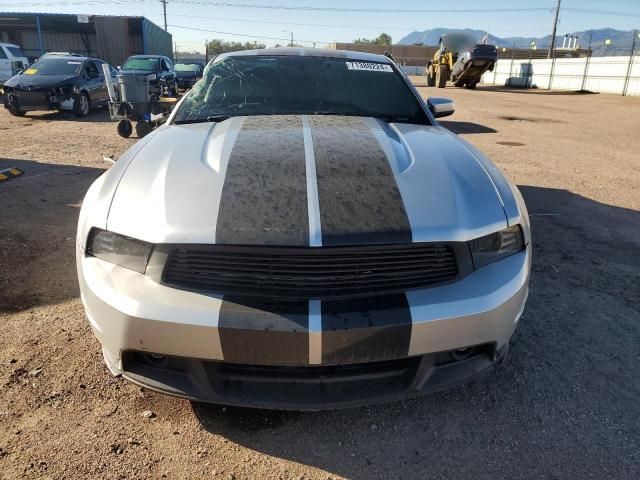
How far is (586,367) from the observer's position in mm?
2455

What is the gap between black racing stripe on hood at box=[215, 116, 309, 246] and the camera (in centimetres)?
175

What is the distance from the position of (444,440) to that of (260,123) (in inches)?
74.8

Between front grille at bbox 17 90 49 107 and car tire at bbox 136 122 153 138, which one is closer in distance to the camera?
car tire at bbox 136 122 153 138

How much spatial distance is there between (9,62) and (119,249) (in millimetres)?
19684

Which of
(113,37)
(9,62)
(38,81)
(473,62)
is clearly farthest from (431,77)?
(38,81)

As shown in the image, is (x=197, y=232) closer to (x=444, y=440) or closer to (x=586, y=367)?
(x=444, y=440)

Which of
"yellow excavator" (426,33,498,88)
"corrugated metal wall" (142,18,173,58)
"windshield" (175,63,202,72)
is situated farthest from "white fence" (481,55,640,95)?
"corrugated metal wall" (142,18,173,58)

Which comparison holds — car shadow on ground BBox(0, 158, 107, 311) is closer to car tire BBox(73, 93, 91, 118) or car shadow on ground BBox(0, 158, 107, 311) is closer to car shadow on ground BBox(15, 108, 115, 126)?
car shadow on ground BBox(15, 108, 115, 126)

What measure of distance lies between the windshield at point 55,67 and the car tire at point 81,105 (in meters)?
0.68

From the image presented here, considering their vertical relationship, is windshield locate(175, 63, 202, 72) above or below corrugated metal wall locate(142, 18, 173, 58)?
below

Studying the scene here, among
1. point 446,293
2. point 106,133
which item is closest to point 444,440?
point 446,293

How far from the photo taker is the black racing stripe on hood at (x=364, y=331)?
64.6 inches

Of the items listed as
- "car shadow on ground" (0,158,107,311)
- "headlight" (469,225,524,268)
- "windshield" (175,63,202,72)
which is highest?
"windshield" (175,63,202,72)

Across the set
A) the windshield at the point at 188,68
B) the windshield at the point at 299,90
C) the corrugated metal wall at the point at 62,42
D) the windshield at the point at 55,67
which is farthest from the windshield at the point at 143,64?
the corrugated metal wall at the point at 62,42
